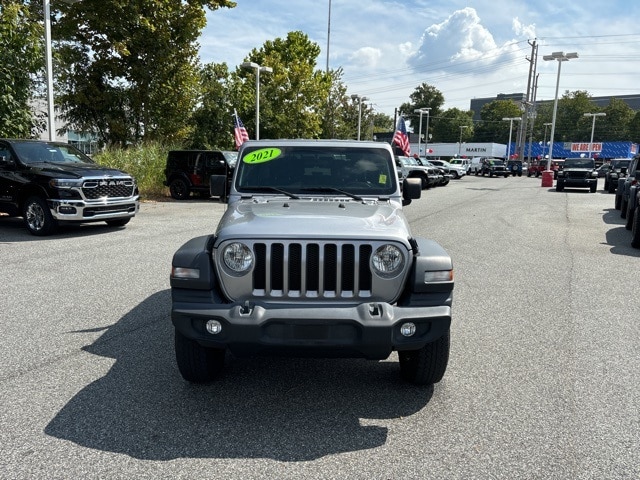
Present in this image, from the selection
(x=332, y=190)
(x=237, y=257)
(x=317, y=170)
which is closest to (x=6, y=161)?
(x=317, y=170)

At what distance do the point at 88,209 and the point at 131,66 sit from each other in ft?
46.6

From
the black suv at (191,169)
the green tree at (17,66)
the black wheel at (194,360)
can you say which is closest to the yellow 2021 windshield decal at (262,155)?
the black wheel at (194,360)

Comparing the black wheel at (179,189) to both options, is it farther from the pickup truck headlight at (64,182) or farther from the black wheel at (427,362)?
the black wheel at (427,362)

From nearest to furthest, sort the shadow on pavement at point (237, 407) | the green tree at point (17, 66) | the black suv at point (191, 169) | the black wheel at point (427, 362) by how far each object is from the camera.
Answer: the shadow on pavement at point (237, 407) < the black wheel at point (427, 362) < the green tree at point (17, 66) < the black suv at point (191, 169)

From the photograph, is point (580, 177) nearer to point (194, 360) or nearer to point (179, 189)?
point (179, 189)

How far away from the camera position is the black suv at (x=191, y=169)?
1842 cm

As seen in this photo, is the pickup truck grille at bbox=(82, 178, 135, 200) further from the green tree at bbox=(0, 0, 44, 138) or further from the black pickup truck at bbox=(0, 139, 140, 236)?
the green tree at bbox=(0, 0, 44, 138)

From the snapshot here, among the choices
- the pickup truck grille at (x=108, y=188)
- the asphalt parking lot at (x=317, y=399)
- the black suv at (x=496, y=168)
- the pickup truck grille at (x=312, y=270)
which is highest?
the pickup truck grille at (x=312, y=270)

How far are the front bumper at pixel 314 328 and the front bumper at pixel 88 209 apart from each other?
8114 mm

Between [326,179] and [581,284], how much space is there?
181 inches

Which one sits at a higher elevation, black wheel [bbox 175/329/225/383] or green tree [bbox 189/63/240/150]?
green tree [bbox 189/63/240/150]

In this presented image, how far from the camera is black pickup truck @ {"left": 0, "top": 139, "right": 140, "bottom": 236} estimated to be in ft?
33.9

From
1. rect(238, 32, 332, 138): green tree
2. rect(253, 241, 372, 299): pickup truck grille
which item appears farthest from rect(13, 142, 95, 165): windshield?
rect(238, 32, 332, 138): green tree

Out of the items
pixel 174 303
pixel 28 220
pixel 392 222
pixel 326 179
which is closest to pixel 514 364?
pixel 392 222
